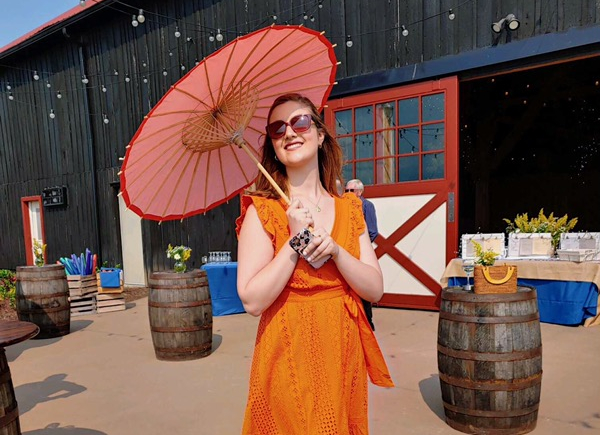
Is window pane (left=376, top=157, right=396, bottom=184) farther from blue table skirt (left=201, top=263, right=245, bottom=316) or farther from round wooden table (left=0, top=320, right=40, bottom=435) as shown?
round wooden table (left=0, top=320, right=40, bottom=435)

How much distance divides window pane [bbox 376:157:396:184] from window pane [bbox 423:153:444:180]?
1.50ft

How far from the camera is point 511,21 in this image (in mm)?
5090

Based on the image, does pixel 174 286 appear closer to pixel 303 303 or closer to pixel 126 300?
pixel 303 303

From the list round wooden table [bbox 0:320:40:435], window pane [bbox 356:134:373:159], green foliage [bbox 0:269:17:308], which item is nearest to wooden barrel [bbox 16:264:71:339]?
green foliage [bbox 0:269:17:308]

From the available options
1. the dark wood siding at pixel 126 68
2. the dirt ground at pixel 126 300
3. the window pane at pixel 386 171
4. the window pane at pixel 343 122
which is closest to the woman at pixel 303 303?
the window pane at pixel 386 171

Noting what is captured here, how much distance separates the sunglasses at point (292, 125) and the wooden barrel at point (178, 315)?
10.5 feet

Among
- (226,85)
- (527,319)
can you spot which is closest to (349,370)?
(226,85)

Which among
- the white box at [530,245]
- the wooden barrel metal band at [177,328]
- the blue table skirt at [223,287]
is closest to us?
the wooden barrel metal band at [177,328]

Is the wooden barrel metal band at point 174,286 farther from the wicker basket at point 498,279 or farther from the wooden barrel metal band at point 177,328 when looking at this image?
the wicker basket at point 498,279

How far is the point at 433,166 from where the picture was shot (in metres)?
5.84

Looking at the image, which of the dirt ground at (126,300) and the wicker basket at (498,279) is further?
the dirt ground at (126,300)

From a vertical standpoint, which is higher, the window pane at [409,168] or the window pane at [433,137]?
the window pane at [433,137]

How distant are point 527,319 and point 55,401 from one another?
3.58 m

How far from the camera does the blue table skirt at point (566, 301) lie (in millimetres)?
4734
